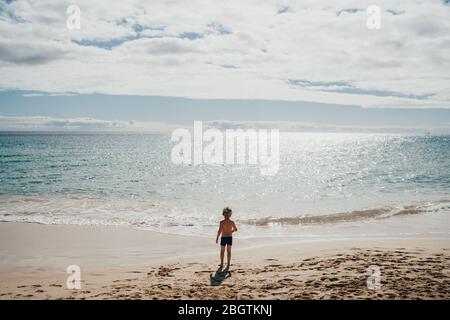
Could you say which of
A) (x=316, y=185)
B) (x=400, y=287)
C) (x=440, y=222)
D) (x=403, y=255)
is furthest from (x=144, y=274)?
(x=316, y=185)

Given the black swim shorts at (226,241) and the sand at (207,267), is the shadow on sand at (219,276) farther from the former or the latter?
the black swim shorts at (226,241)

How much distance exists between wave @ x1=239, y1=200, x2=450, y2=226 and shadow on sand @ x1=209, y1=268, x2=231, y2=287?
370 inches

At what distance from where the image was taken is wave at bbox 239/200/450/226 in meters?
20.9

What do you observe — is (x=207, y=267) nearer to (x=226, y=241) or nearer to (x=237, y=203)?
(x=226, y=241)

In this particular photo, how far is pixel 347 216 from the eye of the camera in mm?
22062

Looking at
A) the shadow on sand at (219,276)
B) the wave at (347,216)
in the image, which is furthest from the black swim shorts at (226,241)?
the wave at (347,216)

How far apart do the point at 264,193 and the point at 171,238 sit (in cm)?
1681

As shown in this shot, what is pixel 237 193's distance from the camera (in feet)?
107

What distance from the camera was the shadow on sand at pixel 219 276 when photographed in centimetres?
1009

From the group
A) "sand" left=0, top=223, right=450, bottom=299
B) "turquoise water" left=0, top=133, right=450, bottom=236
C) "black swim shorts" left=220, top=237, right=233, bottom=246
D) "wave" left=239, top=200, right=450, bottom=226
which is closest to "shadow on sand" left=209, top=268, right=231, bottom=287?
"sand" left=0, top=223, right=450, bottom=299

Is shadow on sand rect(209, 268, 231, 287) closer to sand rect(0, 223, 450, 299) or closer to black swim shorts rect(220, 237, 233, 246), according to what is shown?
sand rect(0, 223, 450, 299)

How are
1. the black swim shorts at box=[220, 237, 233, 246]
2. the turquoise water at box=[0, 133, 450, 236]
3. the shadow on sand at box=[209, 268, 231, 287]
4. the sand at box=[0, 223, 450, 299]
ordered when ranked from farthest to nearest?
the turquoise water at box=[0, 133, 450, 236] → the black swim shorts at box=[220, 237, 233, 246] → the shadow on sand at box=[209, 268, 231, 287] → the sand at box=[0, 223, 450, 299]

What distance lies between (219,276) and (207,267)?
1.16 m
